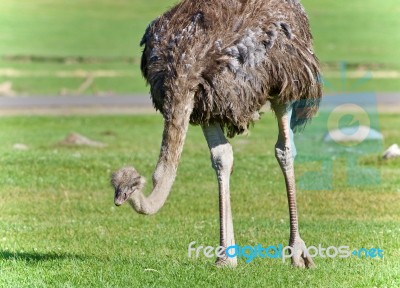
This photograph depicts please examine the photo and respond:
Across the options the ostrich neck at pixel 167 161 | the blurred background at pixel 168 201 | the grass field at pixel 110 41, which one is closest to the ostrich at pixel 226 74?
the ostrich neck at pixel 167 161

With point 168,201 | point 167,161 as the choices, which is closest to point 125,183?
point 167,161

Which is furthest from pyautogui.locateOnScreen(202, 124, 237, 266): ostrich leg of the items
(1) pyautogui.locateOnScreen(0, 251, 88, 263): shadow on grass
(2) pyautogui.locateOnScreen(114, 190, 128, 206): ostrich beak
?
(2) pyautogui.locateOnScreen(114, 190, 128, 206): ostrich beak

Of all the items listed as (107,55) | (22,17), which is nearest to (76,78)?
(107,55)

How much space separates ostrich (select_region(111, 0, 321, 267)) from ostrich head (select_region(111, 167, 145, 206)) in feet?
1.32

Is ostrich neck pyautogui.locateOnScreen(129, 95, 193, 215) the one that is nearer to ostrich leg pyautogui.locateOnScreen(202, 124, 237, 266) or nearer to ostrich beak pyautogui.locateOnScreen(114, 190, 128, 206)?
ostrich beak pyautogui.locateOnScreen(114, 190, 128, 206)

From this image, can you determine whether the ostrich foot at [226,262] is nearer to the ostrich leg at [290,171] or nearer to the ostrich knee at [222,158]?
the ostrich leg at [290,171]

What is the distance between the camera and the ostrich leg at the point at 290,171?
32.9 feet

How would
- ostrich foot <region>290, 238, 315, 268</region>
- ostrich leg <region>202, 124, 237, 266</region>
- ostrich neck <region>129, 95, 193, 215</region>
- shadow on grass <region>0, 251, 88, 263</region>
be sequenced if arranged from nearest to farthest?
ostrich neck <region>129, 95, 193, 215</region> < ostrich leg <region>202, 124, 237, 266</region> < ostrich foot <region>290, 238, 315, 268</region> < shadow on grass <region>0, 251, 88, 263</region>

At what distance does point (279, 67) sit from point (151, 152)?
9591 mm

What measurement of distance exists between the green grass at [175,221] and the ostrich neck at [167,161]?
101cm

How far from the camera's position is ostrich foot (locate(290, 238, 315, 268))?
9969mm

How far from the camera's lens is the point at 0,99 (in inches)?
1260

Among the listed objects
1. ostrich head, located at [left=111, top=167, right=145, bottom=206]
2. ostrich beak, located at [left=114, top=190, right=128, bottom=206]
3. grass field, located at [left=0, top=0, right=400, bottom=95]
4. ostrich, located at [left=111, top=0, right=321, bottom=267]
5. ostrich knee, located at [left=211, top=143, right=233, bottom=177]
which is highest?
grass field, located at [left=0, top=0, right=400, bottom=95]

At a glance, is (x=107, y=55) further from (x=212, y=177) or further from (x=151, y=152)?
(x=212, y=177)
